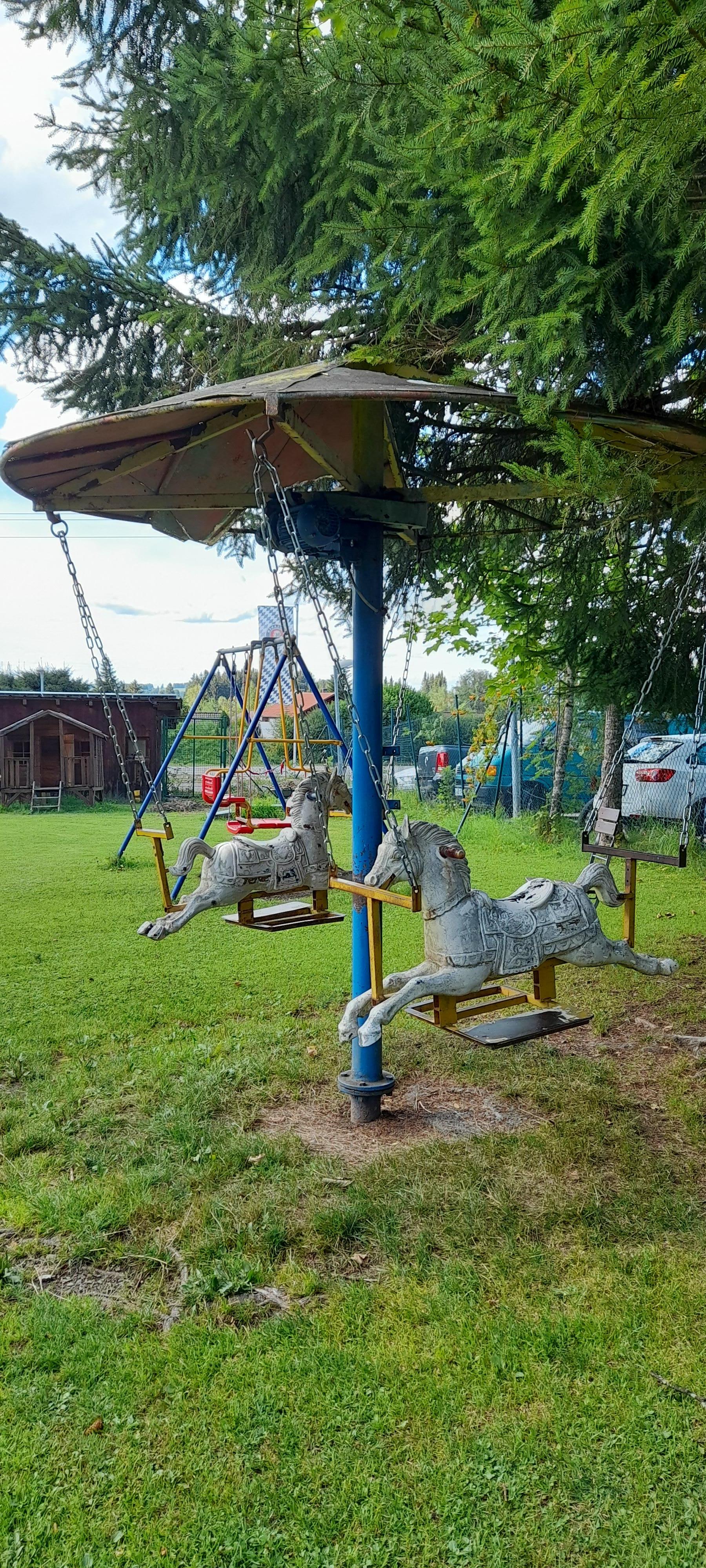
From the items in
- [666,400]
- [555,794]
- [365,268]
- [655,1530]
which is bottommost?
[655,1530]

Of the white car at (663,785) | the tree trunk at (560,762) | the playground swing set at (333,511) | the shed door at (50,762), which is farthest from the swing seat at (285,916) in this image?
the shed door at (50,762)

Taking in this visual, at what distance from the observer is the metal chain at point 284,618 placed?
119 inches

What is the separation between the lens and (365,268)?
14.0ft

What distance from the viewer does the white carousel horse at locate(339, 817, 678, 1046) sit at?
3.25 meters

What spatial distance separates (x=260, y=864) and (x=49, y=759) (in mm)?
17952

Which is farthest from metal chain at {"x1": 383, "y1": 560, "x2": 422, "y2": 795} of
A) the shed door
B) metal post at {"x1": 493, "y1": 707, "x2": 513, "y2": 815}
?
the shed door

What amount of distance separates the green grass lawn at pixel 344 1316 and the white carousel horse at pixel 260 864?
3.56 feet

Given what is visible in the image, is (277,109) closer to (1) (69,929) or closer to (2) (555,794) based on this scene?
(1) (69,929)

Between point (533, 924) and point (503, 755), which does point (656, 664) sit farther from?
point (503, 755)

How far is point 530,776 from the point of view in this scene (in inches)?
605

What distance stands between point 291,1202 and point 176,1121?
0.93 metres

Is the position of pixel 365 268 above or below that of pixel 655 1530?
above

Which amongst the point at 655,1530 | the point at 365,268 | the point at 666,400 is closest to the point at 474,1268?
the point at 655,1530

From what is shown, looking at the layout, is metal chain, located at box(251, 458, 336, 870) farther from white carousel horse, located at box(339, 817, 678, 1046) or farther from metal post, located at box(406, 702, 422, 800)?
metal post, located at box(406, 702, 422, 800)
